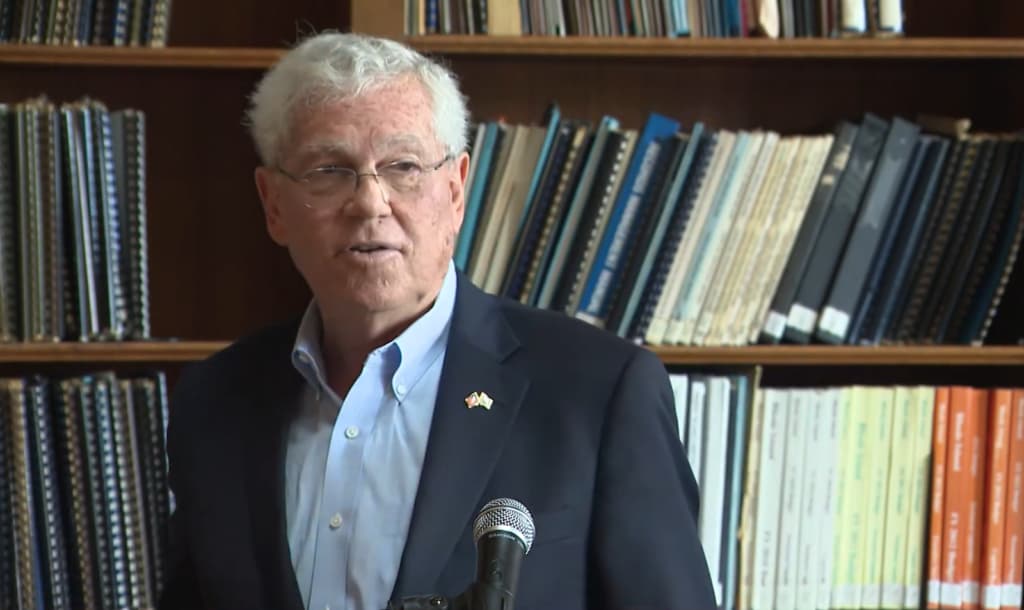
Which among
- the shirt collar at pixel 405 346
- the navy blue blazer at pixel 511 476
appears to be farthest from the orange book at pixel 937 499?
the shirt collar at pixel 405 346

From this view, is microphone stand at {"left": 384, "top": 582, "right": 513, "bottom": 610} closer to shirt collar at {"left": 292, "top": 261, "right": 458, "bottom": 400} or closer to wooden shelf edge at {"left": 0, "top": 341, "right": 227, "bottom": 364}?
shirt collar at {"left": 292, "top": 261, "right": 458, "bottom": 400}

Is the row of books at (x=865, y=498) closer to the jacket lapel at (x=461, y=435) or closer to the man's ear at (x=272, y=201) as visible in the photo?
the jacket lapel at (x=461, y=435)

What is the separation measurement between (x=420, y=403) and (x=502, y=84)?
900 millimetres

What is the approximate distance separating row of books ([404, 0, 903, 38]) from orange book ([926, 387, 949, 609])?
578 mm

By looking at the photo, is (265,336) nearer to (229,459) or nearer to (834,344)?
(229,459)

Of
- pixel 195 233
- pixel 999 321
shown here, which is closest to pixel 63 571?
pixel 195 233

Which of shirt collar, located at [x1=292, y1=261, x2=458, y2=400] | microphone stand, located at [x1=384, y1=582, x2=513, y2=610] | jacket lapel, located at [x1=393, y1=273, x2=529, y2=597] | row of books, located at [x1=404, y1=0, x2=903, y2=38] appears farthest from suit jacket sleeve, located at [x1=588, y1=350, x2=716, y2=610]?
row of books, located at [x1=404, y1=0, x2=903, y2=38]

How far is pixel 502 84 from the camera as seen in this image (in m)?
2.31

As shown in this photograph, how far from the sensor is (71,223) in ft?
6.66

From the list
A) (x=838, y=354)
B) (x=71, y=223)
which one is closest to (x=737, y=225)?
(x=838, y=354)

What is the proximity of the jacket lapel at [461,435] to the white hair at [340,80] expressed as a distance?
0.21 meters

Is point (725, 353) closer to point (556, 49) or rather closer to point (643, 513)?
point (556, 49)

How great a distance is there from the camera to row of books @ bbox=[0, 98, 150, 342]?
201 centimetres

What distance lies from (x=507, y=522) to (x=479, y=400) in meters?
0.53
